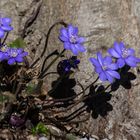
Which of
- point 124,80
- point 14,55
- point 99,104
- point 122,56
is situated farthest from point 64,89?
point 122,56

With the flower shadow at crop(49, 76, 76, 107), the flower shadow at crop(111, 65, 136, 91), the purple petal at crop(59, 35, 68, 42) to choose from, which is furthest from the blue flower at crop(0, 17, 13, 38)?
the flower shadow at crop(111, 65, 136, 91)

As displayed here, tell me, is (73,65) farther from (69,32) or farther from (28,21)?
(28,21)

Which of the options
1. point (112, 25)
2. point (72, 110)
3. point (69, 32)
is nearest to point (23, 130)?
point (72, 110)

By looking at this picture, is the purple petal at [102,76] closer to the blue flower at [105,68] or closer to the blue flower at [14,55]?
the blue flower at [105,68]

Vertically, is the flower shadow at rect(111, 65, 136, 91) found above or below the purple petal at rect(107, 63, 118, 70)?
below

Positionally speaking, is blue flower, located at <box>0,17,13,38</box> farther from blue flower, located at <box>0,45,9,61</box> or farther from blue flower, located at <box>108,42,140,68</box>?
blue flower, located at <box>108,42,140,68</box>

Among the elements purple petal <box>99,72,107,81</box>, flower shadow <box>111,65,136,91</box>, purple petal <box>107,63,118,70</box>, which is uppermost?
purple petal <box>107,63,118,70</box>

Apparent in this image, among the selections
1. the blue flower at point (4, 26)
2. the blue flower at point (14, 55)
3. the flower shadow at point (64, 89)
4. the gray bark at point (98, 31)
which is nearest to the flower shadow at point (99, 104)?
the gray bark at point (98, 31)
